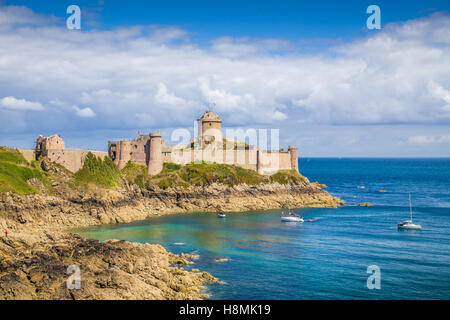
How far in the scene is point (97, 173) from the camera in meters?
64.9

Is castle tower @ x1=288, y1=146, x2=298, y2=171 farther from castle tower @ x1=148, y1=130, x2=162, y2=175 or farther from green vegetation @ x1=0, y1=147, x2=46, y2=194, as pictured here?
green vegetation @ x1=0, y1=147, x2=46, y2=194

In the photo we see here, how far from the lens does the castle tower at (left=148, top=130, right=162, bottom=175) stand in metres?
76.3

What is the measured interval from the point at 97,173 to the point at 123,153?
12003 millimetres

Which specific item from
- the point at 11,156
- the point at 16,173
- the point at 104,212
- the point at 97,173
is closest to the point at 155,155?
the point at 97,173

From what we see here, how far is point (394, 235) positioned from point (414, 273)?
18476 millimetres

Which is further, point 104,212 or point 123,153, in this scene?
point 123,153

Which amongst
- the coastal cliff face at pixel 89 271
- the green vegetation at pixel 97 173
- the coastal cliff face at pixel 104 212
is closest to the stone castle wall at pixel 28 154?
the coastal cliff face at pixel 104 212

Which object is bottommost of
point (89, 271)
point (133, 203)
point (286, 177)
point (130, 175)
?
point (89, 271)

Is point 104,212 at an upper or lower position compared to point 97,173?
lower

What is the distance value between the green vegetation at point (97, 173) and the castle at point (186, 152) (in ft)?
3.41

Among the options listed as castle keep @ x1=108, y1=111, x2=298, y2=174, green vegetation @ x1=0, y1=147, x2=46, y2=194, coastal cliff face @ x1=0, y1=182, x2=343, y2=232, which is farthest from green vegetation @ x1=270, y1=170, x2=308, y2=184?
green vegetation @ x1=0, y1=147, x2=46, y2=194

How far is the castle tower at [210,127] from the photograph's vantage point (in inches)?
3634

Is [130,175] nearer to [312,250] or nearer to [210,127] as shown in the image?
[210,127]

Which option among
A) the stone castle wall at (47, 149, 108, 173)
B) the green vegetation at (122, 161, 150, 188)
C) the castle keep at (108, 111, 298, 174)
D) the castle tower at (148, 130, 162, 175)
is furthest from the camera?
the castle keep at (108, 111, 298, 174)
